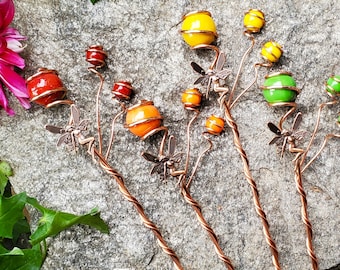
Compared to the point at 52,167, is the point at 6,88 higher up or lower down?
higher up

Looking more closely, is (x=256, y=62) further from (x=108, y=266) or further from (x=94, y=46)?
(x=108, y=266)

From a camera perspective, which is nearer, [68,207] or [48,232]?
[48,232]

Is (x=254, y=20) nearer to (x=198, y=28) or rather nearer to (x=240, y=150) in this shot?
(x=198, y=28)

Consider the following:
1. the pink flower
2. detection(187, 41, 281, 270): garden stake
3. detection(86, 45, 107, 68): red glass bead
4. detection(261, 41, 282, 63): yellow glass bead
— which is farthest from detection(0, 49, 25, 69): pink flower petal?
detection(261, 41, 282, 63): yellow glass bead

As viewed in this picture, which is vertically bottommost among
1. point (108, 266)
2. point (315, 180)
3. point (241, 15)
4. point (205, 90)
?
point (108, 266)

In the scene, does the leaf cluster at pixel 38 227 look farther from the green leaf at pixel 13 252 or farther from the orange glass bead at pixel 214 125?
the orange glass bead at pixel 214 125

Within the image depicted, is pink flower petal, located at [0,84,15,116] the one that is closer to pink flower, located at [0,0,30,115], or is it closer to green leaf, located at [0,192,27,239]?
pink flower, located at [0,0,30,115]

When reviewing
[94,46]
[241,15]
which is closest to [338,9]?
[241,15]
